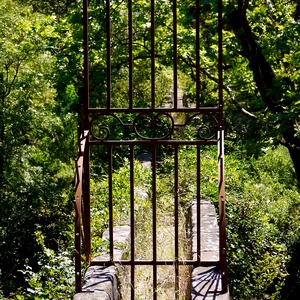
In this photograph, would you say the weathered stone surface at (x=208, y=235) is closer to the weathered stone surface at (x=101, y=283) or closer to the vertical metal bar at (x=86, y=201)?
the weathered stone surface at (x=101, y=283)

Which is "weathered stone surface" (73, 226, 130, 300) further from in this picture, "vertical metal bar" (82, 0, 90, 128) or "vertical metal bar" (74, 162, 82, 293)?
"vertical metal bar" (82, 0, 90, 128)

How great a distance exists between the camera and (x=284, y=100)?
24.4 ft

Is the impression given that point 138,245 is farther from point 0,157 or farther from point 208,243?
point 0,157

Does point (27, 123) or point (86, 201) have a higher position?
point (27, 123)

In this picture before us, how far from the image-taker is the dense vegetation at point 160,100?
6.30m

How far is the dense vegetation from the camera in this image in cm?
630

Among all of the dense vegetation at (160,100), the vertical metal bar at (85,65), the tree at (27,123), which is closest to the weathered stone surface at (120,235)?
the dense vegetation at (160,100)

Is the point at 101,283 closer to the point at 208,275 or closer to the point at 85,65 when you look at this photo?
the point at 208,275

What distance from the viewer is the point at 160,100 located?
14062 mm

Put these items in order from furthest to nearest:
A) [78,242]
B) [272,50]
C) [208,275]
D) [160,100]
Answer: [160,100] → [272,50] → [208,275] → [78,242]

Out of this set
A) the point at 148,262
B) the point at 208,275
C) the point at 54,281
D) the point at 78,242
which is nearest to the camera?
the point at 78,242

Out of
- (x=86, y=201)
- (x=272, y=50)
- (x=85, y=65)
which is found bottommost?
(x=86, y=201)

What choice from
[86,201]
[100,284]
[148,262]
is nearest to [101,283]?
[100,284]

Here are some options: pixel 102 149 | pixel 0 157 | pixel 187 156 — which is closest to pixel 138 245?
pixel 187 156
